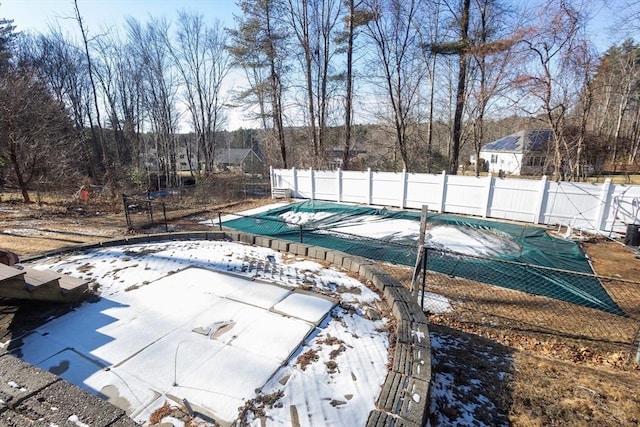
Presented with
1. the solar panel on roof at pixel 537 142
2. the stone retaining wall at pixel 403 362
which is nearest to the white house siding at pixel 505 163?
the solar panel on roof at pixel 537 142

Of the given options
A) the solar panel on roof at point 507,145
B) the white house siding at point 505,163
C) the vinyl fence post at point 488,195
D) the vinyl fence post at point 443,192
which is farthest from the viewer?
the solar panel on roof at point 507,145

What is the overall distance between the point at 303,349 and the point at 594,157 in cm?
2824

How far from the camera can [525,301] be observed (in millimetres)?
4852

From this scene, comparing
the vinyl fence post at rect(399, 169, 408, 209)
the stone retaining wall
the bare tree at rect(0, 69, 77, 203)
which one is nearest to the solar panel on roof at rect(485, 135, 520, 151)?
the vinyl fence post at rect(399, 169, 408, 209)

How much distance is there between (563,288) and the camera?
17.0 ft

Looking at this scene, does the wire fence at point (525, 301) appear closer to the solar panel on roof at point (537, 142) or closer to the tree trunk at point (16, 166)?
the tree trunk at point (16, 166)

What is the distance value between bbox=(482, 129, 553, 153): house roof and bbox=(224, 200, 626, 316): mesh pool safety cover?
65.2 feet

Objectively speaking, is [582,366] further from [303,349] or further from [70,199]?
[70,199]

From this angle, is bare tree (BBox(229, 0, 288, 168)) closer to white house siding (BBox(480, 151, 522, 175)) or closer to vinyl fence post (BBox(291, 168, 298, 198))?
vinyl fence post (BBox(291, 168, 298, 198))

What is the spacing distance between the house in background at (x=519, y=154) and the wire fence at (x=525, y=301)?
832 inches

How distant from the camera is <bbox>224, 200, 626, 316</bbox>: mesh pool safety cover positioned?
16.8 feet

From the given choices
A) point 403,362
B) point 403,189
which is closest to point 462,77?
point 403,189

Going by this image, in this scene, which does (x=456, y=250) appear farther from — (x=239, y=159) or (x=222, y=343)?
(x=239, y=159)

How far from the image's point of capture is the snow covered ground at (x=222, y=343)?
82.1 inches
